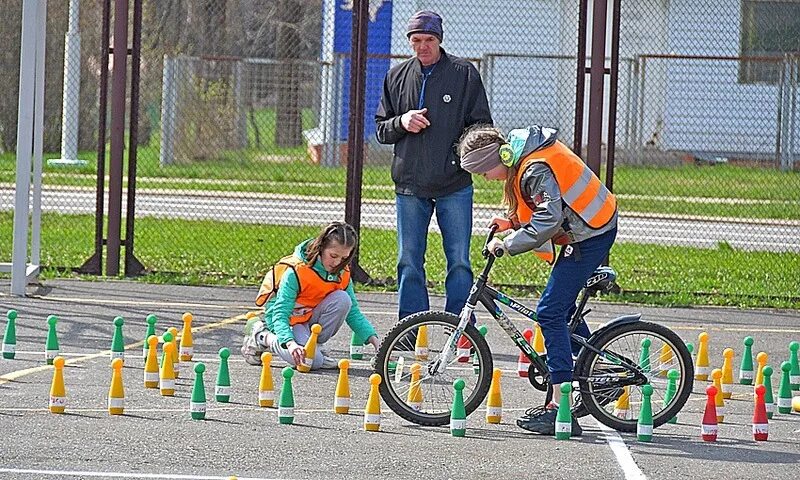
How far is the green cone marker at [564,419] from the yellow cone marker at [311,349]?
194 centimetres

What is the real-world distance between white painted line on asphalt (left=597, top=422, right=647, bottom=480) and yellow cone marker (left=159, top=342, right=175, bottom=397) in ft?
7.60

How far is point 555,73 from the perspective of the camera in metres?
24.3

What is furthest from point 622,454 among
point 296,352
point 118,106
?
point 118,106

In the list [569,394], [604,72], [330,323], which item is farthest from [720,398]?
[604,72]

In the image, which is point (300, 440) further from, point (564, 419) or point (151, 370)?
point (151, 370)

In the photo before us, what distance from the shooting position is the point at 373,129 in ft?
73.7

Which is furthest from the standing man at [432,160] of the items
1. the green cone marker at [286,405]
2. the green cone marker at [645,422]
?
the green cone marker at [645,422]

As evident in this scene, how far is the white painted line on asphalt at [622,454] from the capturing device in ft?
21.9

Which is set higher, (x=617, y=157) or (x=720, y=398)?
(x=617, y=157)

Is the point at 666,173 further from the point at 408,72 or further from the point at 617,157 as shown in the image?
the point at 408,72

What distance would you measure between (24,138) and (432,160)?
377 cm

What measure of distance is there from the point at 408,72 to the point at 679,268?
20.8ft

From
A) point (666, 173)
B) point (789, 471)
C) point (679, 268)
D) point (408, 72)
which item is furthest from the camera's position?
point (666, 173)

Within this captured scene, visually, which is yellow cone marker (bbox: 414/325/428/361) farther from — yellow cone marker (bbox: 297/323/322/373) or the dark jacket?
the dark jacket
